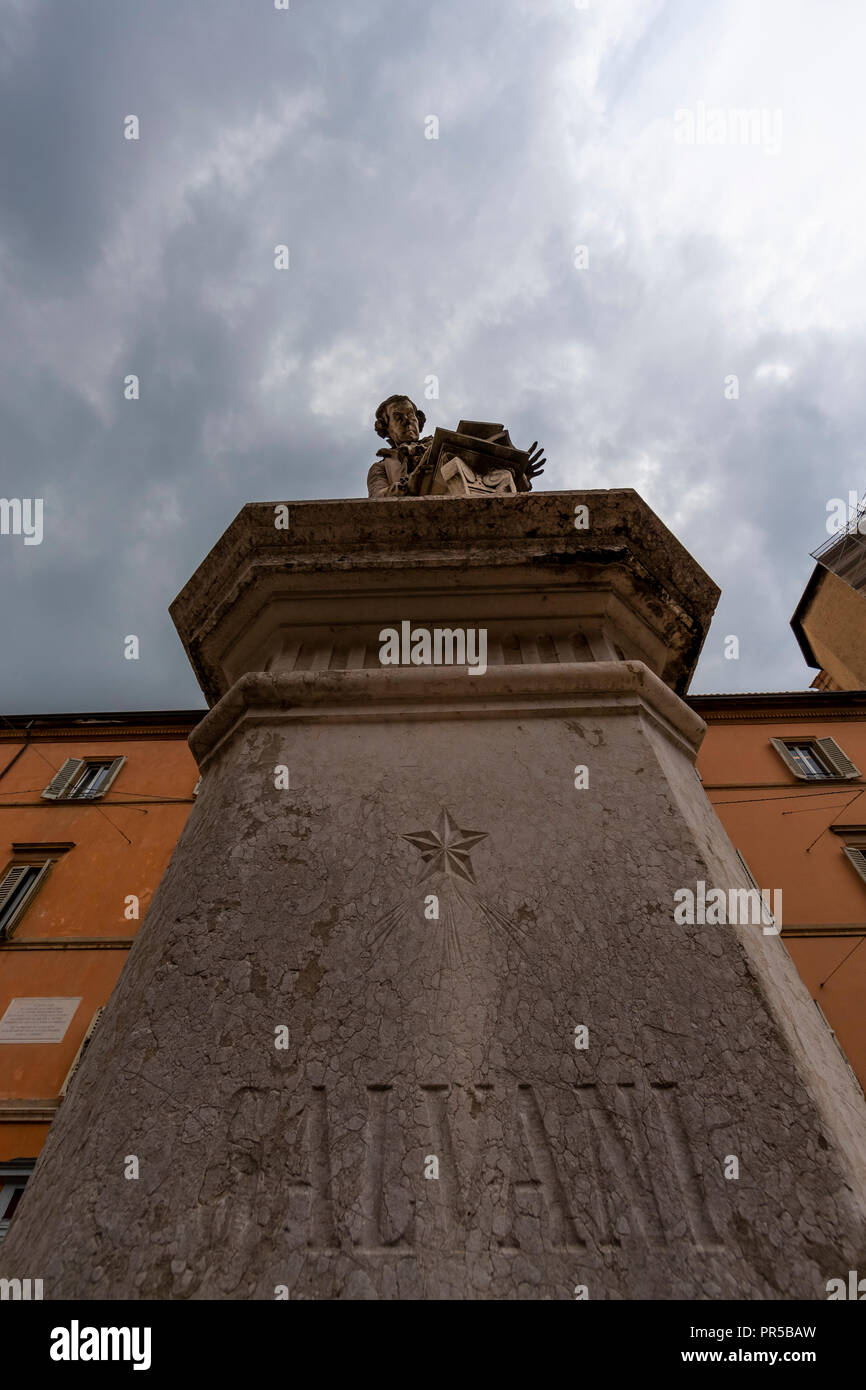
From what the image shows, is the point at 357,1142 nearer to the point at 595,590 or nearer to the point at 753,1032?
the point at 753,1032

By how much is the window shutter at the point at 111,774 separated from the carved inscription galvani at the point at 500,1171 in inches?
521

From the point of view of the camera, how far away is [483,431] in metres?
3.91

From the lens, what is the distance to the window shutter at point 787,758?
12.7m

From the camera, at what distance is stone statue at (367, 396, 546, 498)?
3.38m

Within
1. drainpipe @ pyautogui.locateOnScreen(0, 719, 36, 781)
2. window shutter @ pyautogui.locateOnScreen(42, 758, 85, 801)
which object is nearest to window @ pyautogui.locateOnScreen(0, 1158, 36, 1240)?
window shutter @ pyautogui.locateOnScreen(42, 758, 85, 801)

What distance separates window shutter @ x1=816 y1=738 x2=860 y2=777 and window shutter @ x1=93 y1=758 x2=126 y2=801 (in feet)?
43.8

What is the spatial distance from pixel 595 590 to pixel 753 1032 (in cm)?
153

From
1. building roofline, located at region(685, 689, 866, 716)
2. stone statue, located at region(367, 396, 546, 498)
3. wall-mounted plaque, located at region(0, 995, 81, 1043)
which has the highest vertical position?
building roofline, located at region(685, 689, 866, 716)

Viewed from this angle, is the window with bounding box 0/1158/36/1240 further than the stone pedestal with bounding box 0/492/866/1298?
Yes

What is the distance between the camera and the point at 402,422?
507 centimetres

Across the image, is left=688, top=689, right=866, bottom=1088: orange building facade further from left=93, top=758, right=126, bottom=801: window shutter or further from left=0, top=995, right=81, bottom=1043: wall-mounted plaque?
left=93, top=758, right=126, bottom=801: window shutter

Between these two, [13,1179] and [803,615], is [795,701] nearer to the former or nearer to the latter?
[803,615]

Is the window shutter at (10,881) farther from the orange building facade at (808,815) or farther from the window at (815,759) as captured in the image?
the window at (815,759)
